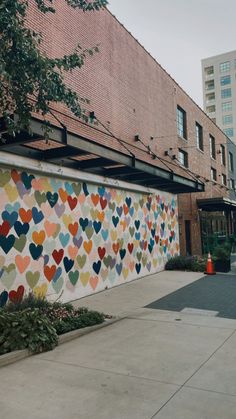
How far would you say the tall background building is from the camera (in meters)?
83.6

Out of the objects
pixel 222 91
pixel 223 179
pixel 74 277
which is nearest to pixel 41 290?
pixel 74 277

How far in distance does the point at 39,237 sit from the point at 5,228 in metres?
1.25

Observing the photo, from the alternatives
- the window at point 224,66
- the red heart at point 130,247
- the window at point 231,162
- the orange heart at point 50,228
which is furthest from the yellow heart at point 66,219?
the window at point 224,66

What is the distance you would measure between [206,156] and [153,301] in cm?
1927

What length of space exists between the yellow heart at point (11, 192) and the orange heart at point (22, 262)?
4.74 feet

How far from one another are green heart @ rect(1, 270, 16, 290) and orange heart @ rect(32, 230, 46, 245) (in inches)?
43.2

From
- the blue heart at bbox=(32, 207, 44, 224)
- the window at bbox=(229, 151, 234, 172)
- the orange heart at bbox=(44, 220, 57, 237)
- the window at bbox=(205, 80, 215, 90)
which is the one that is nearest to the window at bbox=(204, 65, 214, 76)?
the window at bbox=(205, 80, 215, 90)

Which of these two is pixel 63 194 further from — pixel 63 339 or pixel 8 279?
pixel 63 339

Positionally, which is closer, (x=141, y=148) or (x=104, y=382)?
(x=104, y=382)

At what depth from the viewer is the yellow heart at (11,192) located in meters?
9.02

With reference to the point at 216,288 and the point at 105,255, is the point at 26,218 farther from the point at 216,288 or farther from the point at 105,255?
the point at 216,288

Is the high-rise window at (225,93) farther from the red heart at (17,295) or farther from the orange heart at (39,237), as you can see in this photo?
the red heart at (17,295)

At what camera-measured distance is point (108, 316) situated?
8.72 m

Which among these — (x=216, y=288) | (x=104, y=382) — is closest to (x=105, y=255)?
(x=216, y=288)
